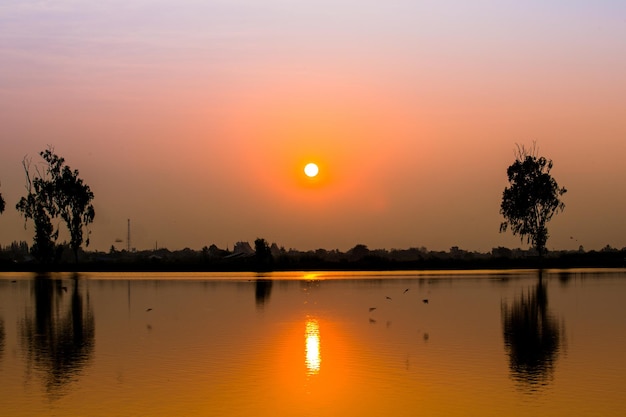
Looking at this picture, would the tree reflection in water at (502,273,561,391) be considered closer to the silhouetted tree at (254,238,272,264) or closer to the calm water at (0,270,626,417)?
the calm water at (0,270,626,417)

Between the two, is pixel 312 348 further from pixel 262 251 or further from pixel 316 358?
pixel 262 251

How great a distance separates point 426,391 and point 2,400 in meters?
11.1

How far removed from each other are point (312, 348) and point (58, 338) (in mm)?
11603

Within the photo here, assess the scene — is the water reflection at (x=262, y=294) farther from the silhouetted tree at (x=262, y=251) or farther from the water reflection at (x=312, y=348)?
the silhouetted tree at (x=262, y=251)

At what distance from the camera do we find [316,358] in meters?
29.5

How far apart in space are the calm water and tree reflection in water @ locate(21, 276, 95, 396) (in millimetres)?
87

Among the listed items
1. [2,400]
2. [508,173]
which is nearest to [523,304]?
[2,400]

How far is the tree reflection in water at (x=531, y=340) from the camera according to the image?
25.9 meters

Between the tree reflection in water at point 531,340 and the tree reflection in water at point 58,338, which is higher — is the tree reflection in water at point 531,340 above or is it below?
below

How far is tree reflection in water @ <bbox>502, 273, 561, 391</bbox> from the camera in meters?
25.9

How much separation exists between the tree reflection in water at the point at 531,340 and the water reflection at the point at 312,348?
6.14 m

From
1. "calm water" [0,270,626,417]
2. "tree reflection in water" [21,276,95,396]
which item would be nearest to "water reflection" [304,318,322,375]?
"calm water" [0,270,626,417]

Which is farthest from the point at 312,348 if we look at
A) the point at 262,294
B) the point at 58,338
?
the point at 262,294

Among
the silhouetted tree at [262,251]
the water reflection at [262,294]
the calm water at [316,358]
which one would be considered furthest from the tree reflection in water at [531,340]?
the silhouetted tree at [262,251]
